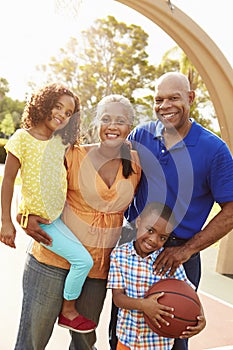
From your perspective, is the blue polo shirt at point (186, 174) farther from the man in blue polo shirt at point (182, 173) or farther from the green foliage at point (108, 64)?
the green foliage at point (108, 64)

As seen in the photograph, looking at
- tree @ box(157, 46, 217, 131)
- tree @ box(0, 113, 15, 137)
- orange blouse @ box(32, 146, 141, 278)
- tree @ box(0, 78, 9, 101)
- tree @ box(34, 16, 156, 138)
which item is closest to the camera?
orange blouse @ box(32, 146, 141, 278)

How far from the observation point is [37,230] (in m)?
2.92

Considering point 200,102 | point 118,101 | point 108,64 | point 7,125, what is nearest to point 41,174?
point 118,101

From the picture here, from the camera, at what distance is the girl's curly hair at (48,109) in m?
2.96

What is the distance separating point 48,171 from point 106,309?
2.97 m

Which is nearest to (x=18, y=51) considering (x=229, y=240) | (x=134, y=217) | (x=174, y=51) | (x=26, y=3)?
(x=26, y=3)

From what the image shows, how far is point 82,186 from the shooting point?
2.89 m

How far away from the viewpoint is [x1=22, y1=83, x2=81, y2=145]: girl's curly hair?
296 centimetres

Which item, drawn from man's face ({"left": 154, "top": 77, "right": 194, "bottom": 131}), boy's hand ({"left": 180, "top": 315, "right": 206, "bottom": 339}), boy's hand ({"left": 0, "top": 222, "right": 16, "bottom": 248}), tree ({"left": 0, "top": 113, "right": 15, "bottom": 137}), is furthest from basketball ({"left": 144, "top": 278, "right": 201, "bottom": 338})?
tree ({"left": 0, "top": 113, "right": 15, "bottom": 137})

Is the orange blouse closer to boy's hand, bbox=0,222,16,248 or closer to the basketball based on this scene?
boy's hand, bbox=0,222,16,248

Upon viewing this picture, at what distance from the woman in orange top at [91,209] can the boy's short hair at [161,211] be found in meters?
0.14

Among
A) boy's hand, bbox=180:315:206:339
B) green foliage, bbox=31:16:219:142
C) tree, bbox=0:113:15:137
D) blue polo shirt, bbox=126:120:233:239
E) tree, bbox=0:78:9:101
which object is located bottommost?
boy's hand, bbox=180:315:206:339

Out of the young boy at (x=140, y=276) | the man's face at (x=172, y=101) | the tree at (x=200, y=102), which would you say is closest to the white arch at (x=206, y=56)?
the man's face at (x=172, y=101)

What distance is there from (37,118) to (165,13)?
344 centimetres
